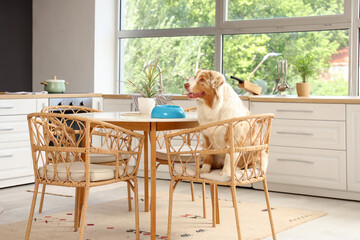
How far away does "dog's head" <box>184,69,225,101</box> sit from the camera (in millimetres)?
2887

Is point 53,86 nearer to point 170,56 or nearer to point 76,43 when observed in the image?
point 76,43

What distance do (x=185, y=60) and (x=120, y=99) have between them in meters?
0.85

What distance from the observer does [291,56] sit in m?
5.20

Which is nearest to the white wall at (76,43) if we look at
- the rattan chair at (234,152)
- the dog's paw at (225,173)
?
the rattan chair at (234,152)

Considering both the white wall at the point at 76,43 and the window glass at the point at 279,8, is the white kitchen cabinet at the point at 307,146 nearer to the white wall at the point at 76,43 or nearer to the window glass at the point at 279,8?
the window glass at the point at 279,8

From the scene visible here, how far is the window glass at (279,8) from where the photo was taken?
4.96 m

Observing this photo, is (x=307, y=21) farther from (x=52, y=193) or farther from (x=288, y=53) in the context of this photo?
(x=52, y=193)

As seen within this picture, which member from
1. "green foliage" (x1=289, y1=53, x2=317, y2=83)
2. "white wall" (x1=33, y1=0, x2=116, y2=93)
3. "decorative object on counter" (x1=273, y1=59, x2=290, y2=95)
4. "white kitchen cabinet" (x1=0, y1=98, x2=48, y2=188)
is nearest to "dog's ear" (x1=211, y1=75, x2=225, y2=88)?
"green foliage" (x1=289, y1=53, x2=317, y2=83)

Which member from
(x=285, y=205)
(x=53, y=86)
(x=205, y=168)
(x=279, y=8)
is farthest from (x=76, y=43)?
(x=205, y=168)

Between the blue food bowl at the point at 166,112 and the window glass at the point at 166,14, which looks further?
the window glass at the point at 166,14

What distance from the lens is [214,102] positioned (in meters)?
2.90

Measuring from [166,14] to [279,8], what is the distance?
1.29m

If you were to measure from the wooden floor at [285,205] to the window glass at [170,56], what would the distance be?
1.28 metres

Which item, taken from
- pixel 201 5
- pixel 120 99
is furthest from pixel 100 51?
pixel 201 5
